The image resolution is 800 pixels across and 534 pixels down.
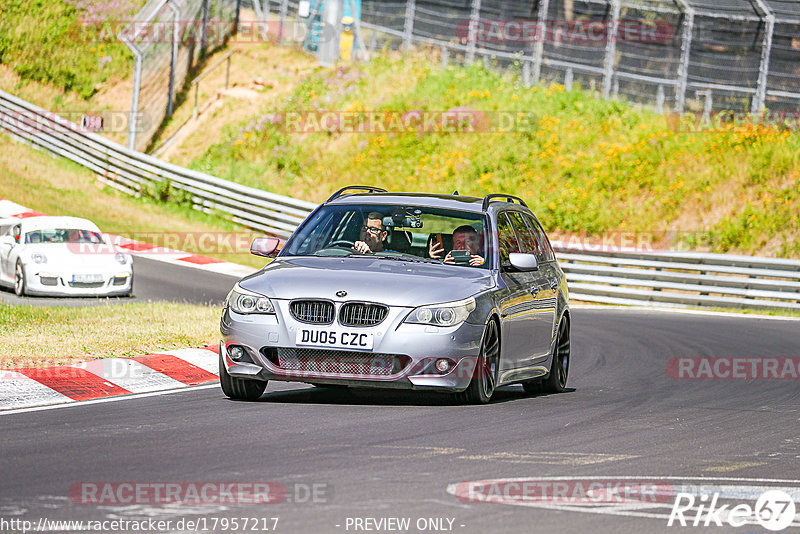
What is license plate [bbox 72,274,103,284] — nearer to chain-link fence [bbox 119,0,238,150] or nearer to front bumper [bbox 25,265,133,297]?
front bumper [bbox 25,265,133,297]

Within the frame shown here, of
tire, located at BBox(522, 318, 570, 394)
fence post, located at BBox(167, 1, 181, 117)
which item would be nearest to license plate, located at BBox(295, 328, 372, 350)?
tire, located at BBox(522, 318, 570, 394)

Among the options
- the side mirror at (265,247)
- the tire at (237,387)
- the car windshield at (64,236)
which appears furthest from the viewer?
the car windshield at (64,236)

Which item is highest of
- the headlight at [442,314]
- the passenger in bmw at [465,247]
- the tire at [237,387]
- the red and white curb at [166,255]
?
the passenger in bmw at [465,247]

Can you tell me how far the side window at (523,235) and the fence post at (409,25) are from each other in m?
24.5

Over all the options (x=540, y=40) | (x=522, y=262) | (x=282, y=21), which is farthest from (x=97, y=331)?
(x=282, y=21)

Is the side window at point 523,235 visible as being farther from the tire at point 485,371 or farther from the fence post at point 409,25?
the fence post at point 409,25

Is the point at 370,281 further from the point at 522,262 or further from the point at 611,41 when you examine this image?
the point at 611,41

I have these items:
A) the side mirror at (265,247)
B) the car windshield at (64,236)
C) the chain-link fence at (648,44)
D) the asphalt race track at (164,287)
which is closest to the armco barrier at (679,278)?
the asphalt race track at (164,287)

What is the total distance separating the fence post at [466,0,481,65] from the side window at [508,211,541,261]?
73.7 ft

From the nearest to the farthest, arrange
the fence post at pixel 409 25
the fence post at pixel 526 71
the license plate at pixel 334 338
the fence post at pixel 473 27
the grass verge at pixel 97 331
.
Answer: the license plate at pixel 334 338
the grass verge at pixel 97 331
the fence post at pixel 473 27
the fence post at pixel 526 71
the fence post at pixel 409 25

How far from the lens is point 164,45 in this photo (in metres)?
39.5

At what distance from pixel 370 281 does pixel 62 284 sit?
12.0 meters

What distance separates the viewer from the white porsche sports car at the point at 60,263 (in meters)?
20.3

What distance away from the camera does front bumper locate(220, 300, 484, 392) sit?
923 cm
